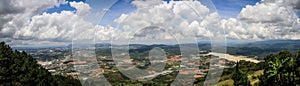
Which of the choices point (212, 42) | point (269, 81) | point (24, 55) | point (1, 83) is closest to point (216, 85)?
point (269, 81)

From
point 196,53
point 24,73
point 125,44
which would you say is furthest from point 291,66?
point 24,73

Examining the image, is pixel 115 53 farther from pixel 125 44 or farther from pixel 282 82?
pixel 282 82

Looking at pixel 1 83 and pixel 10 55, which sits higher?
pixel 10 55

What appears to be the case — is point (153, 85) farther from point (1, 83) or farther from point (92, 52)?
point (92, 52)

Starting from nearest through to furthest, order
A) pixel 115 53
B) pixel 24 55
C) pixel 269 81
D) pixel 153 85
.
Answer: pixel 115 53, pixel 269 81, pixel 24 55, pixel 153 85

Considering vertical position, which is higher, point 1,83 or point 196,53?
point 196,53

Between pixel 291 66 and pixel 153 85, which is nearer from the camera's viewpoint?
pixel 291 66

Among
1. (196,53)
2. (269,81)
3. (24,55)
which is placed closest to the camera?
(196,53)

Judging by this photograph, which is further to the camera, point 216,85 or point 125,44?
point 216,85

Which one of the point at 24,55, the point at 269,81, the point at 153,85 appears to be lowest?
the point at 153,85
